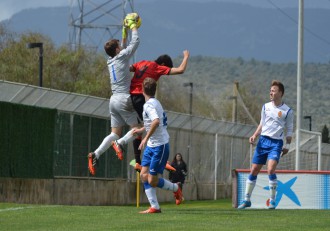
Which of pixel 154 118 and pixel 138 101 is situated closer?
pixel 154 118

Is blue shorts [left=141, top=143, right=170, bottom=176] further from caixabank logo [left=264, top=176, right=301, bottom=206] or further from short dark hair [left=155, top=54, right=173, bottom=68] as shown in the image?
caixabank logo [left=264, top=176, right=301, bottom=206]

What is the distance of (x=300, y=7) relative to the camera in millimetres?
35531

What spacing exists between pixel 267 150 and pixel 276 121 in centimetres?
56

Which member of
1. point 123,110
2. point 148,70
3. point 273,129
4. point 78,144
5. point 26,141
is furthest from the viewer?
point 78,144

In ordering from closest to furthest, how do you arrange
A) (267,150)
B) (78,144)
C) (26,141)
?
(267,150), (26,141), (78,144)

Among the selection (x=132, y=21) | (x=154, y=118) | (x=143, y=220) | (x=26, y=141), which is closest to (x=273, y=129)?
(x=132, y=21)

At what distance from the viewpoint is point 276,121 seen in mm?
19047

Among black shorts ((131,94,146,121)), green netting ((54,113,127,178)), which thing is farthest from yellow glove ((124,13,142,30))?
green netting ((54,113,127,178))

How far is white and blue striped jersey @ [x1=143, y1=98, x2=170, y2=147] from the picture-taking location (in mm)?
16031

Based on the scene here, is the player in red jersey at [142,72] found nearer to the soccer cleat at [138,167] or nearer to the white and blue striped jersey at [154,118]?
the soccer cleat at [138,167]

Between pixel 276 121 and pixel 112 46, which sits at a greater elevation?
pixel 112 46

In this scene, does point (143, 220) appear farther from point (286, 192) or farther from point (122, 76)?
point (286, 192)

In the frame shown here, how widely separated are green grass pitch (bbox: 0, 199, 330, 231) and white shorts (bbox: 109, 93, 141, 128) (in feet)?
6.35

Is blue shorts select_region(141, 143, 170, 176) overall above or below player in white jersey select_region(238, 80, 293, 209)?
below
